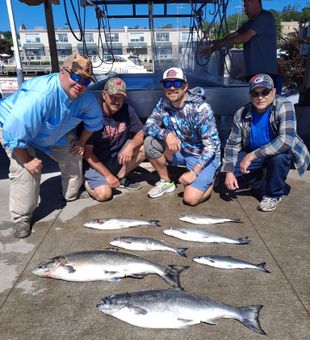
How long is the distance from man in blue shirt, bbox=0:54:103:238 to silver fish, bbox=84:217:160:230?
678 mm

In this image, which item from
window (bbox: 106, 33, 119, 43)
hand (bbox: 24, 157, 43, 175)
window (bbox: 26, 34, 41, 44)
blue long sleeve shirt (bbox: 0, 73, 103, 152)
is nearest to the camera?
blue long sleeve shirt (bbox: 0, 73, 103, 152)

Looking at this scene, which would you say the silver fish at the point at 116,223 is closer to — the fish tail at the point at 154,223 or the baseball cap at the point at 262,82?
the fish tail at the point at 154,223

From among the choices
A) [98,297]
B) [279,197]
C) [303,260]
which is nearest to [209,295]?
[98,297]

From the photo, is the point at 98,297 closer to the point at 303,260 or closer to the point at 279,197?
the point at 303,260

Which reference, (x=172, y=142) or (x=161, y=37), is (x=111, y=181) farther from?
(x=161, y=37)

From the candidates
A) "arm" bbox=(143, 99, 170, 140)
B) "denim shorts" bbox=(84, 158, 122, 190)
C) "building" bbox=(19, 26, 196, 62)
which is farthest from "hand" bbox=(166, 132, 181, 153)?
"building" bbox=(19, 26, 196, 62)

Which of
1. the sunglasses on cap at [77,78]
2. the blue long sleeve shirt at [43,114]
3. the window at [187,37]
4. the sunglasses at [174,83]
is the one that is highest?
the window at [187,37]

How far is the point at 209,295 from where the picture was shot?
2.50 meters

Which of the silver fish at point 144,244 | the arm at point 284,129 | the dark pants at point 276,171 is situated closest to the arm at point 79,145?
the silver fish at point 144,244

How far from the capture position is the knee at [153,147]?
4.24m

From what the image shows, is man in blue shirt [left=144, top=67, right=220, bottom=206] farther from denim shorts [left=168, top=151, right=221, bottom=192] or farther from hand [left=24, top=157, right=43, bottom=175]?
hand [left=24, top=157, right=43, bottom=175]

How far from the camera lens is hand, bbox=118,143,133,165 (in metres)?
4.19

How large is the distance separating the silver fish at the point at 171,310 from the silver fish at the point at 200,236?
3.10 feet

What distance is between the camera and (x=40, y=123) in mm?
3113
